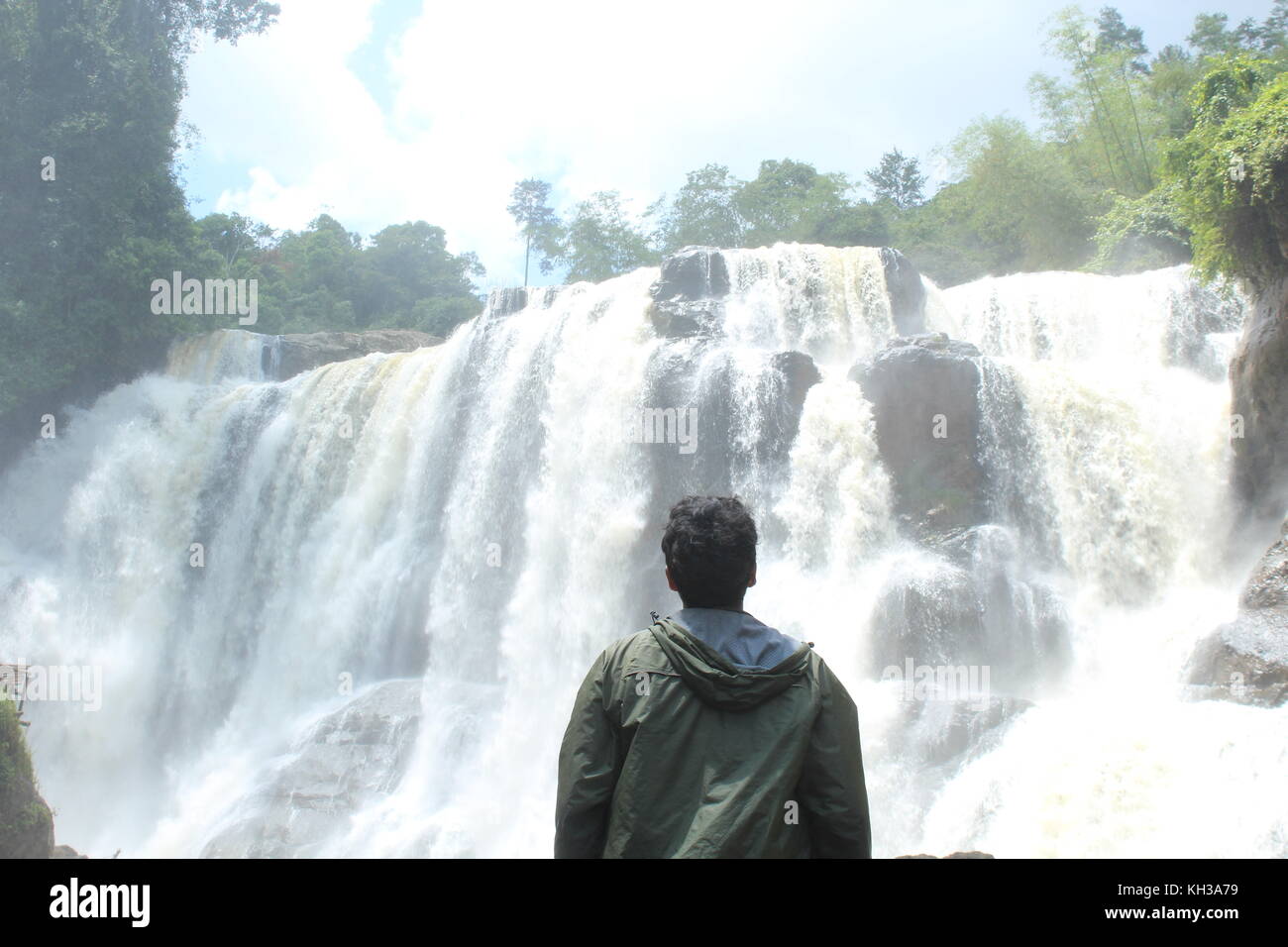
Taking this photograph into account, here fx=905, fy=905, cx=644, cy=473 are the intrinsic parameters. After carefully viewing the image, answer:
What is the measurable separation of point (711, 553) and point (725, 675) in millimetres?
352

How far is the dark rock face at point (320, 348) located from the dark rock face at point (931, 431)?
53.1ft

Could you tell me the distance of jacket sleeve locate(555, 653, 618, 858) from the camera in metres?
1.96

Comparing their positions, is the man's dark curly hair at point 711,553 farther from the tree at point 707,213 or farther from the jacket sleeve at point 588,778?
the tree at point 707,213

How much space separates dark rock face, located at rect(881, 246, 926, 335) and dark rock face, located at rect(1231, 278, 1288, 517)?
6261 mm

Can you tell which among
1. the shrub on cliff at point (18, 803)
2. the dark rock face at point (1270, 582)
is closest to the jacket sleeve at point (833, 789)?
the dark rock face at point (1270, 582)

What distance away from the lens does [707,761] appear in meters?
1.95

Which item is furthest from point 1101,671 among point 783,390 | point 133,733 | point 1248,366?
point 133,733

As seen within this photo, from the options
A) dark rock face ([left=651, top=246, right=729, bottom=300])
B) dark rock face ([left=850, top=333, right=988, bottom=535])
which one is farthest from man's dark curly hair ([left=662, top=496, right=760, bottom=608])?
dark rock face ([left=651, top=246, right=729, bottom=300])

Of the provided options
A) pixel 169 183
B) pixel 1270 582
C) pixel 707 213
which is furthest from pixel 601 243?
pixel 1270 582

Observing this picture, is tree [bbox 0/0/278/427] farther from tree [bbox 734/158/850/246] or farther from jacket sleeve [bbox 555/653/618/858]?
jacket sleeve [bbox 555/653/618/858]

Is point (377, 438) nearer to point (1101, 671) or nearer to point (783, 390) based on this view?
point (783, 390)

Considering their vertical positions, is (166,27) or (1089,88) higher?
(166,27)

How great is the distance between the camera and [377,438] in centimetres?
1731
